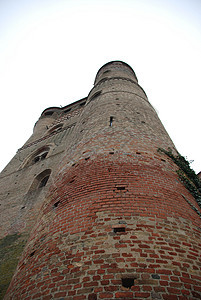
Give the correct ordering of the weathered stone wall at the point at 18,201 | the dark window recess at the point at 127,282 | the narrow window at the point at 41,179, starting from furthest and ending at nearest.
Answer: the narrow window at the point at 41,179 < the weathered stone wall at the point at 18,201 < the dark window recess at the point at 127,282

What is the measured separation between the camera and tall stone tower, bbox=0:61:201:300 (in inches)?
87.6

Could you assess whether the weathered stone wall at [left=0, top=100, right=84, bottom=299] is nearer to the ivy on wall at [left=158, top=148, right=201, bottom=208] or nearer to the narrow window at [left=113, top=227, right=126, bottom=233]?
the narrow window at [left=113, top=227, right=126, bottom=233]

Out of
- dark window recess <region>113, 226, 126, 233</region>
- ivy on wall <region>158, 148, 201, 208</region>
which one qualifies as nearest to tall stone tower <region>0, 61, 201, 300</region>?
dark window recess <region>113, 226, 126, 233</region>

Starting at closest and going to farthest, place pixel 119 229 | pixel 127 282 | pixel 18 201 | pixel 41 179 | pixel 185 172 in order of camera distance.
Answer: pixel 127 282 → pixel 119 229 → pixel 185 172 → pixel 18 201 → pixel 41 179

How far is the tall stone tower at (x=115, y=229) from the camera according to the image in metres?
2.22

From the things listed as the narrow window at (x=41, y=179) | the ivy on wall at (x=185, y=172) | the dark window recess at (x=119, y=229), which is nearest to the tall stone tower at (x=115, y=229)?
the dark window recess at (x=119, y=229)

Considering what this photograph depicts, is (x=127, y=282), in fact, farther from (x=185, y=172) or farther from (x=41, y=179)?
(x=41, y=179)

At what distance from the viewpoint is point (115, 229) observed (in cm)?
278

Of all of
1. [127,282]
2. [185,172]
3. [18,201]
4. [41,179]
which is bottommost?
[127,282]

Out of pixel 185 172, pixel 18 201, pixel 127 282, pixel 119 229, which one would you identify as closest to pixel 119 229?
pixel 119 229

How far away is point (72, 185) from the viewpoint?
162 inches

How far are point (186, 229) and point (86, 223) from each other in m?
1.56

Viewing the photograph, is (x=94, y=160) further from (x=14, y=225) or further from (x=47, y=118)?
(x=47, y=118)

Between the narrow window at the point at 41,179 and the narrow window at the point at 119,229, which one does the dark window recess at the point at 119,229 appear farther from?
the narrow window at the point at 41,179
